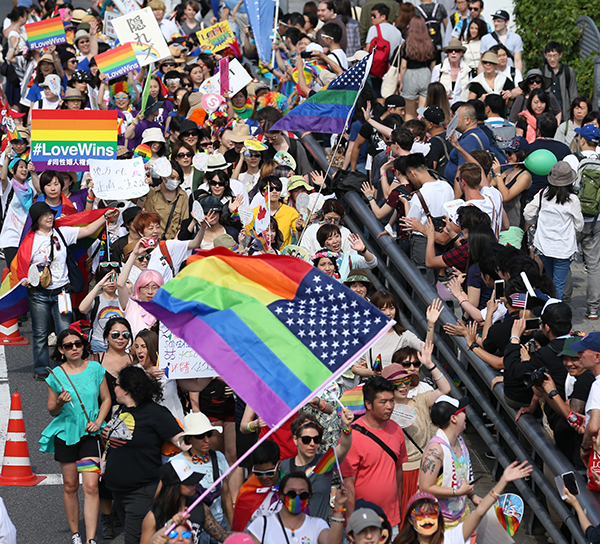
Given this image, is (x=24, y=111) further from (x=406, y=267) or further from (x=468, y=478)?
(x=468, y=478)

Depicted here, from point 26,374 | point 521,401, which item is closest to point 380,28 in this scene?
point 26,374

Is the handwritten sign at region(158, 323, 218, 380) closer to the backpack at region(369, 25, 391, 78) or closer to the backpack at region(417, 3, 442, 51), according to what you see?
the backpack at region(369, 25, 391, 78)

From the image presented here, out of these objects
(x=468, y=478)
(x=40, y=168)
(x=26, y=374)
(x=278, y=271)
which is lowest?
(x=26, y=374)

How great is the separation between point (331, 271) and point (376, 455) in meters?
2.64

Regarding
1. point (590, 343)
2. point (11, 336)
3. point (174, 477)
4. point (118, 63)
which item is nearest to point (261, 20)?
point (118, 63)

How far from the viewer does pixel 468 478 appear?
7.08m

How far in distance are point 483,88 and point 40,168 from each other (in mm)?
6231

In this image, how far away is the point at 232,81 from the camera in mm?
14766

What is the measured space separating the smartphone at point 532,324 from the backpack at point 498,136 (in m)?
3.94

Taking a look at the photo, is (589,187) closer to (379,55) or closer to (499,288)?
(499,288)

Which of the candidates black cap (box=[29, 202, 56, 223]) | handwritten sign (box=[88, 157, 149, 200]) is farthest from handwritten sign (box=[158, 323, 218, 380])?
handwritten sign (box=[88, 157, 149, 200])

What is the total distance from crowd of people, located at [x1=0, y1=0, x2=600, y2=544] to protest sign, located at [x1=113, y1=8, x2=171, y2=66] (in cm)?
76

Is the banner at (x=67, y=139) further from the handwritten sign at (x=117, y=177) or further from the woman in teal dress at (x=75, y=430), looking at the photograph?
the woman in teal dress at (x=75, y=430)

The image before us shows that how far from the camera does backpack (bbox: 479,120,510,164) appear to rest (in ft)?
37.5
